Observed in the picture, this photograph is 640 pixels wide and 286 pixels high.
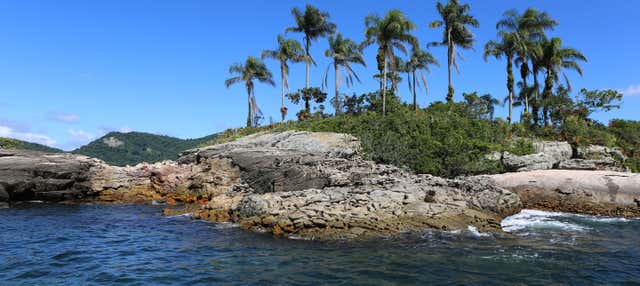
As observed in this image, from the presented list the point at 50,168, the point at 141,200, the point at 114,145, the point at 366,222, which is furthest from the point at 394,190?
the point at 114,145

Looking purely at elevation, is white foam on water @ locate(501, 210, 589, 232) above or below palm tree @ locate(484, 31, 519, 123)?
below

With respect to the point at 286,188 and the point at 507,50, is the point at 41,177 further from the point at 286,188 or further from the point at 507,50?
the point at 507,50

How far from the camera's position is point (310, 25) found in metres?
46.5

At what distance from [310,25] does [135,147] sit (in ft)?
227

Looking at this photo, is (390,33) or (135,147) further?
(135,147)

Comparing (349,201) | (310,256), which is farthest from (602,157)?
(310,256)

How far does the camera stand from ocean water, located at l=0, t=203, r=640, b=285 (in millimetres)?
9391

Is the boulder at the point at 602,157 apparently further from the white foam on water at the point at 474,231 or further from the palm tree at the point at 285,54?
the palm tree at the point at 285,54

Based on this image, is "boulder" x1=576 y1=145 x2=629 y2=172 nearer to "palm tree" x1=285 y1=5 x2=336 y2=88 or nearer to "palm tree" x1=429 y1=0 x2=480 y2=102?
"palm tree" x1=429 y1=0 x2=480 y2=102

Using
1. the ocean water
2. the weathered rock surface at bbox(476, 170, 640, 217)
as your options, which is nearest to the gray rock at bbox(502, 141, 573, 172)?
the weathered rock surface at bbox(476, 170, 640, 217)

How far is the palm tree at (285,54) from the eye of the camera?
149 ft

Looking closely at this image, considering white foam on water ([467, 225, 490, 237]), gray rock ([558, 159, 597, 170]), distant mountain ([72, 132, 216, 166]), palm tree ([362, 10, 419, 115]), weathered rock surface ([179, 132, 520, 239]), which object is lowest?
white foam on water ([467, 225, 490, 237])

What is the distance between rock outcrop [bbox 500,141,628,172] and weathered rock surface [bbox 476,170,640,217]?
15.5 feet

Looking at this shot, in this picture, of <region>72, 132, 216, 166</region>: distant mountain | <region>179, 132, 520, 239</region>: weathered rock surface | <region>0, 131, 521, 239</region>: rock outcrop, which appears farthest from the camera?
<region>72, 132, 216, 166</region>: distant mountain
